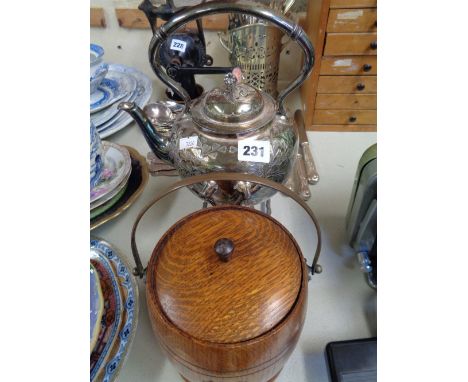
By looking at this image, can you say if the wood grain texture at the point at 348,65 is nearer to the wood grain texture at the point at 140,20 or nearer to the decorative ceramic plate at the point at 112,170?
the wood grain texture at the point at 140,20

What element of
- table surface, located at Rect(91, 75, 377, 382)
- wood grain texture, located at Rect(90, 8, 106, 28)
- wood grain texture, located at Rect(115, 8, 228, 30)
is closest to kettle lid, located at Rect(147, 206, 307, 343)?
table surface, located at Rect(91, 75, 377, 382)

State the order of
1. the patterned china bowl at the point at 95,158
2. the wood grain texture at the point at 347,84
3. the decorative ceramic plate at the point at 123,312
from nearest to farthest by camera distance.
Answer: the decorative ceramic plate at the point at 123,312 < the patterned china bowl at the point at 95,158 < the wood grain texture at the point at 347,84

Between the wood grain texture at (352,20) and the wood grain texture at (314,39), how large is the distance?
2 centimetres

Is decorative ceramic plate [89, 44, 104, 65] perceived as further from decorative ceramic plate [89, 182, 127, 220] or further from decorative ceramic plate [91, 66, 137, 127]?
decorative ceramic plate [89, 182, 127, 220]

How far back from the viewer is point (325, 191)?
729mm

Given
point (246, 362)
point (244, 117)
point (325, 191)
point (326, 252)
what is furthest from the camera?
point (325, 191)

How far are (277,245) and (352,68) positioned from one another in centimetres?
58

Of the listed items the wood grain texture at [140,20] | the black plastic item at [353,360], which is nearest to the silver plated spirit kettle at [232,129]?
the black plastic item at [353,360]

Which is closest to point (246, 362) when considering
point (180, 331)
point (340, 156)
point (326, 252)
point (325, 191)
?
point (180, 331)

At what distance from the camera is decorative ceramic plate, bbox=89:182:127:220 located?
61 cm

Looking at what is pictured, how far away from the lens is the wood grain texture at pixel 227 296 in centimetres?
31

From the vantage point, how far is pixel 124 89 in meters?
0.91

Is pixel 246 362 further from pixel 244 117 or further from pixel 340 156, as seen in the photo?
pixel 340 156

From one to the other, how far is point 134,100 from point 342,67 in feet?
1.74
